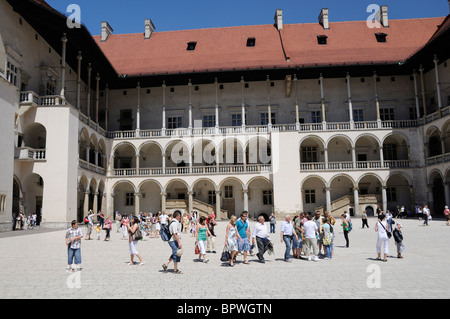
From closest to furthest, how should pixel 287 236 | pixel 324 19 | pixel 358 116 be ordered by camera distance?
pixel 287 236, pixel 358 116, pixel 324 19

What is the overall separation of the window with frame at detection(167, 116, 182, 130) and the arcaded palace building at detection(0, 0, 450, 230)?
96 mm

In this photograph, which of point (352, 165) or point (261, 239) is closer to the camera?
point (261, 239)

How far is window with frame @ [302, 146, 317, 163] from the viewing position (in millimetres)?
35188

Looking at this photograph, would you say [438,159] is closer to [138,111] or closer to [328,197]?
[328,197]

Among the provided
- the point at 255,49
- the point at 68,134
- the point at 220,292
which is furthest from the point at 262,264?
Result: the point at 255,49

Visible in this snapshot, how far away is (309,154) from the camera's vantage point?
3544 cm

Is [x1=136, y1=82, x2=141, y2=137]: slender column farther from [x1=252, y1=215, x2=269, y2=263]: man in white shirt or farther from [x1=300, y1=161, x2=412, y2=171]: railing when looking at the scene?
[x1=252, y1=215, x2=269, y2=263]: man in white shirt

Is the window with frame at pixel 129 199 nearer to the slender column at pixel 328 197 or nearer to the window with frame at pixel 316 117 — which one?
the slender column at pixel 328 197

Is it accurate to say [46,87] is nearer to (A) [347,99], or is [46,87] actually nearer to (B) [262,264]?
(B) [262,264]

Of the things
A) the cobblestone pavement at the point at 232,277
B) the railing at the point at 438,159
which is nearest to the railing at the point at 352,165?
the railing at the point at 438,159

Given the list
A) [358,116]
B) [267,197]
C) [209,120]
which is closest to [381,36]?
[358,116]

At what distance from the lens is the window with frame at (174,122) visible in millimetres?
36062

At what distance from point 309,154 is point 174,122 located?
1322cm
